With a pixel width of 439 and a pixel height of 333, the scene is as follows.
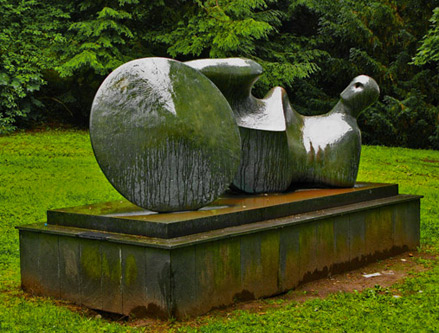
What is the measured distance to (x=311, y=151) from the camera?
7.27 meters

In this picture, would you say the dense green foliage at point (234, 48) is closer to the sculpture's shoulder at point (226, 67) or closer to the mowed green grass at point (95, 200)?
the mowed green grass at point (95, 200)

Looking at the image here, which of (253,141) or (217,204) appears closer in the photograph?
(217,204)

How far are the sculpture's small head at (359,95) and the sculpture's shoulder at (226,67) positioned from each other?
1.47 metres

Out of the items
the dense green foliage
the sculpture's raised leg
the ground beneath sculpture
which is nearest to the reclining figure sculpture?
the sculpture's raised leg

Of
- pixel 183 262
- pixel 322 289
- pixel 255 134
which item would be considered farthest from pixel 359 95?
pixel 183 262

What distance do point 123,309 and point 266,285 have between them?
Result: 4.23 ft

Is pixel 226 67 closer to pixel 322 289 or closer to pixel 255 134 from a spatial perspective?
pixel 255 134

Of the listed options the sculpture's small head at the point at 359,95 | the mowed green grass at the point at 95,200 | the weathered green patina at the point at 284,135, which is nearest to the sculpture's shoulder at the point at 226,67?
the weathered green patina at the point at 284,135

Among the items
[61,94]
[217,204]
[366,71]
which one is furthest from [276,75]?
[217,204]

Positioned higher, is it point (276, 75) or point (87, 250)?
point (276, 75)

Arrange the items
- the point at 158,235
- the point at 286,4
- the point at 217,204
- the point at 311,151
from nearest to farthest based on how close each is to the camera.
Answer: the point at 158,235
the point at 217,204
the point at 311,151
the point at 286,4

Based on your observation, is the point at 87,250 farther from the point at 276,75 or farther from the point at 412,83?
the point at 412,83

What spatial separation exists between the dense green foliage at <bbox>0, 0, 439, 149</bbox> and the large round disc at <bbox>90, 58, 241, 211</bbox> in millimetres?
11600

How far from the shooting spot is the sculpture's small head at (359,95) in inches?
303
